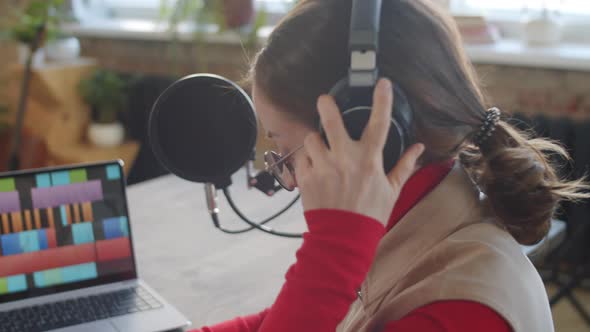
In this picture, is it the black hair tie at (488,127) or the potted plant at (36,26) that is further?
the potted plant at (36,26)

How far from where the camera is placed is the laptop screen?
1203 mm

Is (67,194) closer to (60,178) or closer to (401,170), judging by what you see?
(60,178)

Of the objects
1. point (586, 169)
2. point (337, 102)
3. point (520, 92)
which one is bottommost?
point (586, 169)

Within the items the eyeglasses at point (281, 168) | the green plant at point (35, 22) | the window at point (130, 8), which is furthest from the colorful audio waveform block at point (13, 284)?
the window at point (130, 8)

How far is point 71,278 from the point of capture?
48.3 inches

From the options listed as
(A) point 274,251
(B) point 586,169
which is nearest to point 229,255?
(A) point 274,251

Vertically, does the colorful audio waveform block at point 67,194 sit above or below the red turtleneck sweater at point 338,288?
below

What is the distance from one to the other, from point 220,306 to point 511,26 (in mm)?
2035

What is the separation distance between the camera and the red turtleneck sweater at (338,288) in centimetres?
68

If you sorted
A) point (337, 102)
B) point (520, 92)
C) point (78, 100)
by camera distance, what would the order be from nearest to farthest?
point (337, 102) < point (520, 92) < point (78, 100)

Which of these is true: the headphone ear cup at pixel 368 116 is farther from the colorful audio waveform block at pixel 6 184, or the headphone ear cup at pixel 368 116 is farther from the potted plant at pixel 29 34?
the potted plant at pixel 29 34

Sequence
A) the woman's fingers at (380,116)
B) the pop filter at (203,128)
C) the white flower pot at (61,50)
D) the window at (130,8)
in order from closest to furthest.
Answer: the woman's fingers at (380,116), the pop filter at (203,128), the white flower pot at (61,50), the window at (130,8)

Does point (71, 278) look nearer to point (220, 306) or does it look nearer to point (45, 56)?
point (220, 306)

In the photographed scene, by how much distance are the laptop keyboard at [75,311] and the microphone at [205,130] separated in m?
0.30
